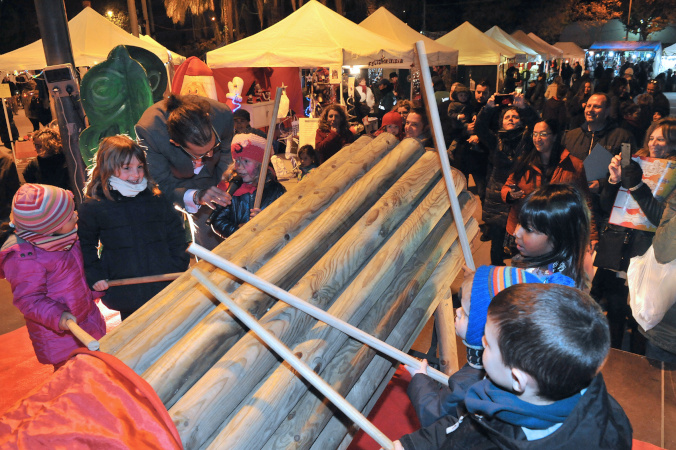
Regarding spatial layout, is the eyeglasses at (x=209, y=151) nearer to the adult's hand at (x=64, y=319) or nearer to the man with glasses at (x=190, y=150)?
the man with glasses at (x=190, y=150)

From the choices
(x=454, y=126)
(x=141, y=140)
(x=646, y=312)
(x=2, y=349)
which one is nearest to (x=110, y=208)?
(x=141, y=140)

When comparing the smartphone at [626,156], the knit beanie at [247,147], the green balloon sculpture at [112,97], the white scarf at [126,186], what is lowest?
the smartphone at [626,156]

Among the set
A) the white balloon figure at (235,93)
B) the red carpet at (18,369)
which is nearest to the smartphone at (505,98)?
the red carpet at (18,369)

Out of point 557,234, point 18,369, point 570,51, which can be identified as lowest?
point 18,369

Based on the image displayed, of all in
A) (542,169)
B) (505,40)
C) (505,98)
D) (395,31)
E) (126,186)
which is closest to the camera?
(126,186)

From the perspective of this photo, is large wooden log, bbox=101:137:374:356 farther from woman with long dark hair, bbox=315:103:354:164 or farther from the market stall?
the market stall

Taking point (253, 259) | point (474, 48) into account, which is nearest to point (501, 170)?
point (253, 259)

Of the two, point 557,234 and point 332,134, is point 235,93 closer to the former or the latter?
point 332,134

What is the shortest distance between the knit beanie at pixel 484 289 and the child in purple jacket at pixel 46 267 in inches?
87.8

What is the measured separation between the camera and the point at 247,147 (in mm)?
3852

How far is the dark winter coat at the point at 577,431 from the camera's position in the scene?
1.49 m

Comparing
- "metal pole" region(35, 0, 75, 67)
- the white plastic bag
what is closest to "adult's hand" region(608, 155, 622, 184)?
the white plastic bag

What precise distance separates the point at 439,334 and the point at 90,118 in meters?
3.60

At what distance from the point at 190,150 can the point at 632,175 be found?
344 cm
